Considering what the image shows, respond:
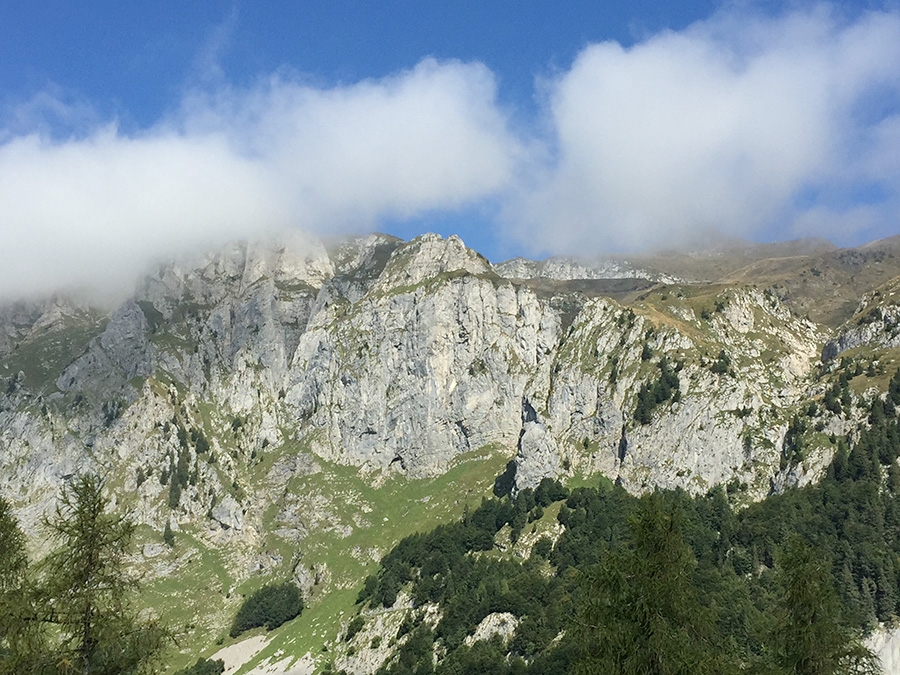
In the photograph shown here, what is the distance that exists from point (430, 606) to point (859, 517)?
4541 inches

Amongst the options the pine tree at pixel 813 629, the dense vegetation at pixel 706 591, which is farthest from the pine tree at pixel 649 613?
the pine tree at pixel 813 629

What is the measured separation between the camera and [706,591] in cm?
5428

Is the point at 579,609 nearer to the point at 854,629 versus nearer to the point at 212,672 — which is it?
the point at 854,629

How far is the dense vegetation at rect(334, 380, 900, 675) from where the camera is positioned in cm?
2866

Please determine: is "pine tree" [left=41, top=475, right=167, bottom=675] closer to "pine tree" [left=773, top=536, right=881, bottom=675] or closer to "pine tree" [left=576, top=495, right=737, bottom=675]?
"pine tree" [left=576, top=495, right=737, bottom=675]

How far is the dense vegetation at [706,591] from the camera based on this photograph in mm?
28656

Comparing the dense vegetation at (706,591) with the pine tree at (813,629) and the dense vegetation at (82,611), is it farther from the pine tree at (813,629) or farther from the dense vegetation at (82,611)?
the dense vegetation at (82,611)

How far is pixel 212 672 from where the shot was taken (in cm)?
19775

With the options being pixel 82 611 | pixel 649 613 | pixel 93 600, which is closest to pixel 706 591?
pixel 649 613

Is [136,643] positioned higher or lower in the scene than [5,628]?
lower

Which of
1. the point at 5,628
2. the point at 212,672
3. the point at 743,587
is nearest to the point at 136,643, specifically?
the point at 5,628

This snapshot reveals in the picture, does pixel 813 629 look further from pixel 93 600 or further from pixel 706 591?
pixel 93 600

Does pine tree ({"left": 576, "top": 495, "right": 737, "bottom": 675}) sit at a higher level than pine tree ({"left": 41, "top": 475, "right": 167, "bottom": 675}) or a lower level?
lower

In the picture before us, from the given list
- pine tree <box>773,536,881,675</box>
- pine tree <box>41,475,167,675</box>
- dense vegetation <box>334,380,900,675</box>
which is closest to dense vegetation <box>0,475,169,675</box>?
pine tree <box>41,475,167,675</box>
